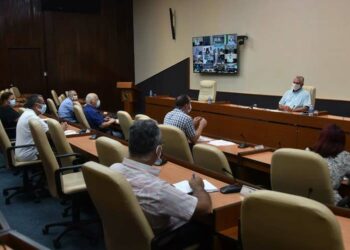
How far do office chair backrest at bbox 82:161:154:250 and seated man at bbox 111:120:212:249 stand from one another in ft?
0.34

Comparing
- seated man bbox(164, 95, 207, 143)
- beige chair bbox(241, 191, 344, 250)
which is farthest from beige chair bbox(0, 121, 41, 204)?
beige chair bbox(241, 191, 344, 250)

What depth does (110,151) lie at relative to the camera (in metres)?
2.72

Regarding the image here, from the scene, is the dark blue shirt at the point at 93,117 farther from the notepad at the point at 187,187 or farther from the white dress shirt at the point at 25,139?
the notepad at the point at 187,187

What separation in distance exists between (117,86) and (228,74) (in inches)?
162

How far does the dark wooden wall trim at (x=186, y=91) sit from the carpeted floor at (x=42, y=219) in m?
4.92

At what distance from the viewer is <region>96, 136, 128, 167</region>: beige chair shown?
2.65 metres

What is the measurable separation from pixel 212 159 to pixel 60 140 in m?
1.56

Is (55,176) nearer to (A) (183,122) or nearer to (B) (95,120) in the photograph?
(A) (183,122)

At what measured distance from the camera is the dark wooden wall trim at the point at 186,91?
23.6ft

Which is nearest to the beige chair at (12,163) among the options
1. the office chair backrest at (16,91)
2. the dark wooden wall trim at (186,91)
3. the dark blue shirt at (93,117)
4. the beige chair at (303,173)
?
the dark blue shirt at (93,117)

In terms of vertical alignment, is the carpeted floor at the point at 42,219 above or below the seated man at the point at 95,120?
below

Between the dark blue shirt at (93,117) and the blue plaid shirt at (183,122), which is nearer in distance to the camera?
the blue plaid shirt at (183,122)

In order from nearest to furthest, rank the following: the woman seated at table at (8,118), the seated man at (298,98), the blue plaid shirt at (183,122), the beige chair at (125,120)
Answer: the blue plaid shirt at (183,122), the beige chair at (125,120), the woman seated at table at (8,118), the seated man at (298,98)

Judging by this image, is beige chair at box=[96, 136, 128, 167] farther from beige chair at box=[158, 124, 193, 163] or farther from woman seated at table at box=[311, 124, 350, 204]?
woman seated at table at box=[311, 124, 350, 204]
